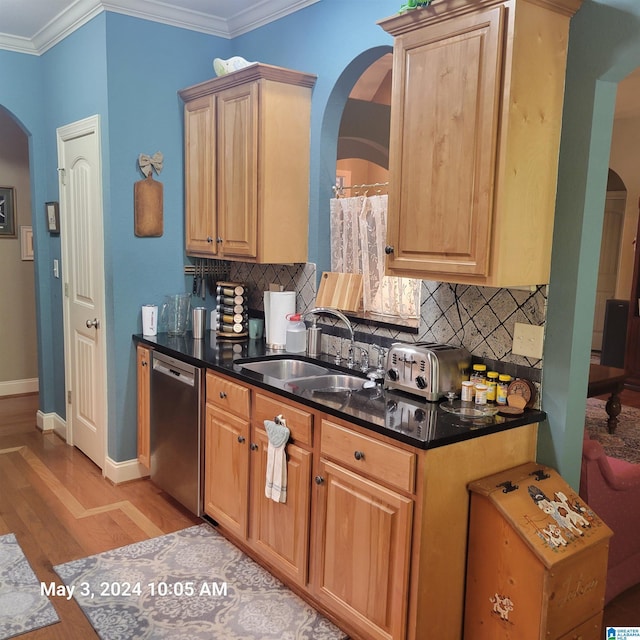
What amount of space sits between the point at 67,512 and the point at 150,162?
6.73ft

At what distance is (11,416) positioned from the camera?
17.0ft

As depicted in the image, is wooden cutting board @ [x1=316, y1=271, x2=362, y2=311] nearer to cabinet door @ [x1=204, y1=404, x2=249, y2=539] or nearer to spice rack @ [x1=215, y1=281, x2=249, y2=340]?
spice rack @ [x1=215, y1=281, x2=249, y2=340]

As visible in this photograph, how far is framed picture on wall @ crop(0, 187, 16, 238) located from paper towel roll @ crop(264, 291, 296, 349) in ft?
10.6

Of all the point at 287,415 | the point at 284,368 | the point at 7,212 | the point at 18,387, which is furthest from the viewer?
the point at 18,387

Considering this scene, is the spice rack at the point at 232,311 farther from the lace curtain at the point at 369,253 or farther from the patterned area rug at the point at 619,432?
the patterned area rug at the point at 619,432

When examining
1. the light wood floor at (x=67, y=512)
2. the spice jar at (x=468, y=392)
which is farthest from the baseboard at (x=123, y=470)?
the spice jar at (x=468, y=392)

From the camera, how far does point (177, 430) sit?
11.1ft

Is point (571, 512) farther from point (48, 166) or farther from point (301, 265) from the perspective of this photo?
point (48, 166)

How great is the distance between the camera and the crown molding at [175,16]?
3549 mm

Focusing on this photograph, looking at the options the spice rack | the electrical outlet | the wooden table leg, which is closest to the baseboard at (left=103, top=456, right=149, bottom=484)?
the spice rack

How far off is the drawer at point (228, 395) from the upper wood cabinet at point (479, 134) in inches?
39.9

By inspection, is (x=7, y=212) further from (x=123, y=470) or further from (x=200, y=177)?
(x=123, y=470)

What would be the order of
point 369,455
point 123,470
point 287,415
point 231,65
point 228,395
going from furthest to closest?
point 123,470, point 231,65, point 228,395, point 287,415, point 369,455

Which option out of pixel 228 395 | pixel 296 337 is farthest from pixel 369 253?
pixel 228 395
